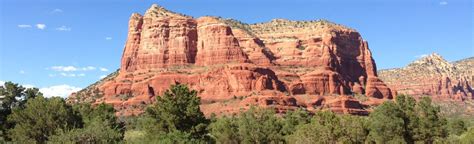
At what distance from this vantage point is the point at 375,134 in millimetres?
71688

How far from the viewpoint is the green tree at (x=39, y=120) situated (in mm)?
70338

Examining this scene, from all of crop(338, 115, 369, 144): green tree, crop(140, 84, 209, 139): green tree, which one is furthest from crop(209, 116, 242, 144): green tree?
crop(338, 115, 369, 144): green tree

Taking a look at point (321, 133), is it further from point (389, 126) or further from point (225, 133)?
point (225, 133)

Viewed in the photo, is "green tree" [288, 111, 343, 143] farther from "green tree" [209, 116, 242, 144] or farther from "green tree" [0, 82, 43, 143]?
"green tree" [0, 82, 43, 143]

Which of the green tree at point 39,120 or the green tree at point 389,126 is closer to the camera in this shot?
the green tree at point 39,120

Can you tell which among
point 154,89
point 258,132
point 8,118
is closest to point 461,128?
point 258,132

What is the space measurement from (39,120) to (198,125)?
2001 centimetres

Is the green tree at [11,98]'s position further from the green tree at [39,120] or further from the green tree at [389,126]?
the green tree at [389,126]

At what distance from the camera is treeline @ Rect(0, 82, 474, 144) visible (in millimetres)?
61281

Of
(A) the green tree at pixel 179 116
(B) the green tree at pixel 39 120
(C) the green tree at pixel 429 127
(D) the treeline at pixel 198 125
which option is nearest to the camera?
(D) the treeline at pixel 198 125

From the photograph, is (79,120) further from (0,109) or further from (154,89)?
(154,89)

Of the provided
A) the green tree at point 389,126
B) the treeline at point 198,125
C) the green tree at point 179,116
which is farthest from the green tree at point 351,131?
the green tree at point 179,116

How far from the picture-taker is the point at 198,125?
2571 inches

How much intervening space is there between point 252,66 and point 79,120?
351 feet
